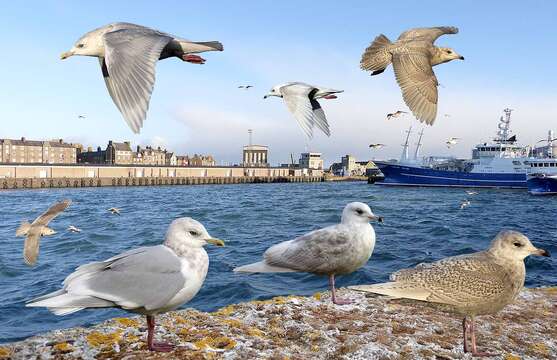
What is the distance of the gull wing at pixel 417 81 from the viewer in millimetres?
1893

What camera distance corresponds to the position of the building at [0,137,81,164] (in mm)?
87438

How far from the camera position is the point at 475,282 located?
399 cm

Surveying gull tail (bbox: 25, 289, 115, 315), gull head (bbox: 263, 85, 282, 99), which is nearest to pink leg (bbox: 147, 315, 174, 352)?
gull tail (bbox: 25, 289, 115, 315)

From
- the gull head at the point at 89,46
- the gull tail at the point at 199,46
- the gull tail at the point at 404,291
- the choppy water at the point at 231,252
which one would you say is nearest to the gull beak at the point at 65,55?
the gull head at the point at 89,46

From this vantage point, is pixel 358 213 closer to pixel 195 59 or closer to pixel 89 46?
pixel 195 59

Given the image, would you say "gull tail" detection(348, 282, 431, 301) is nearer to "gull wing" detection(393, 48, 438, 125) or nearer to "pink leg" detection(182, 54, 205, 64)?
"gull wing" detection(393, 48, 438, 125)

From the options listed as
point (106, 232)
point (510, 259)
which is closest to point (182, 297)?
point (510, 259)

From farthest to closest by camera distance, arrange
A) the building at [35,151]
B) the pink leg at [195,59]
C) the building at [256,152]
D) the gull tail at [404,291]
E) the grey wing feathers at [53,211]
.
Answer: the building at [35,151] < the building at [256,152] < the gull tail at [404,291] < the grey wing feathers at [53,211] < the pink leg at [195,59]

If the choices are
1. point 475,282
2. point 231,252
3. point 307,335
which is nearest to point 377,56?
point 475,282

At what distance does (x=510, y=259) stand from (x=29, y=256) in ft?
12.5

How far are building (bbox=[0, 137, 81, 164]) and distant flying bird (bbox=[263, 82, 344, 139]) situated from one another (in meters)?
98.8

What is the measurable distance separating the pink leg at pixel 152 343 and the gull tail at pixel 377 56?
8.30 ft

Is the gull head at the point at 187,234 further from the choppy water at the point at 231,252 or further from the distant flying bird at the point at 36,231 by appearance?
the choppy water at the point at 231,252

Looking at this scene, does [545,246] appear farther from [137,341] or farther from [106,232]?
Result: [106,232]
